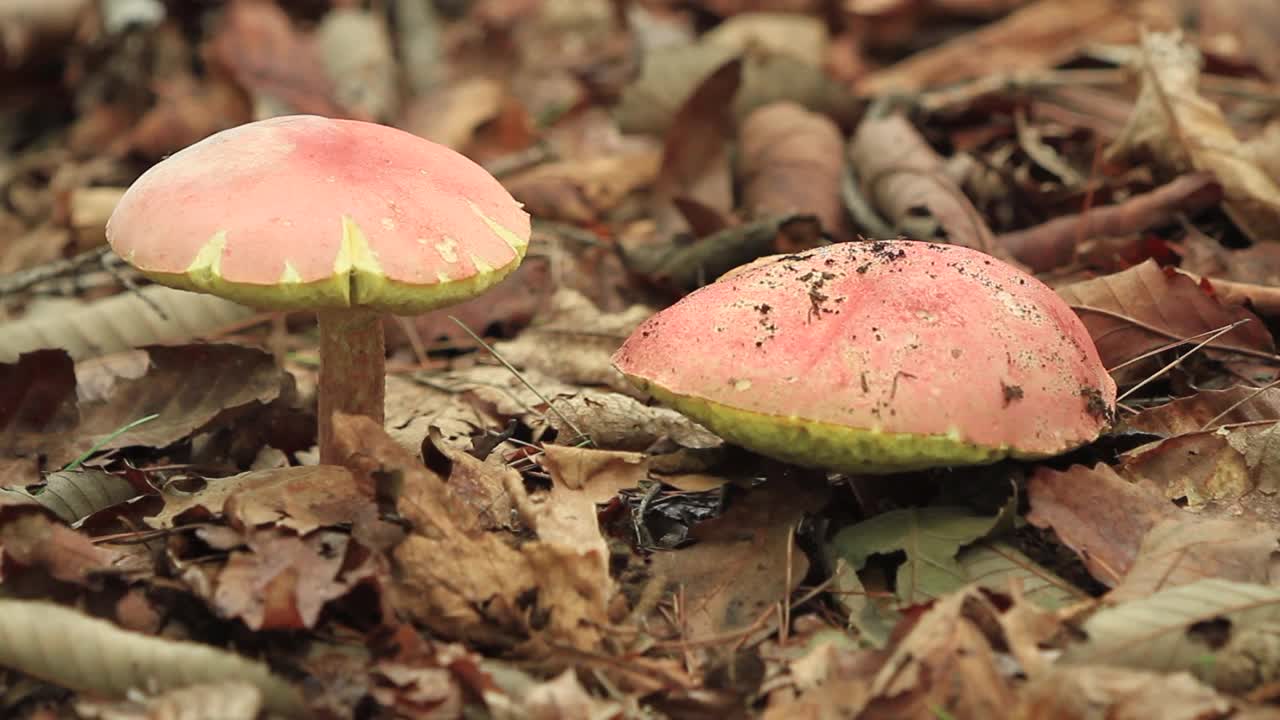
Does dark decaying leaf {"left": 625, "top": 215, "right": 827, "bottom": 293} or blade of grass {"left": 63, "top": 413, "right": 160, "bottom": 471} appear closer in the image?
blade of grass {"left": 63, "top": 413, "right": 160, "bottom": 471}

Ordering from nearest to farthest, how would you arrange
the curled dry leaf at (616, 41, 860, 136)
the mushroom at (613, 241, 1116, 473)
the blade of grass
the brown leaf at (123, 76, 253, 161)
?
1. the mushroom at (613, 241, 1116, 473)
2. the blade of grass
3. the curled dry leaf at (616, 41, 860, 136)
4. the brown leaf at (123, 76, 253, 161)

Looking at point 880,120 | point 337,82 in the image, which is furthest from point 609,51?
point 880,120

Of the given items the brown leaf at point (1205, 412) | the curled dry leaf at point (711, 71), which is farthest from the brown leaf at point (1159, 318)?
the curled dry leaf at point (711, 71)

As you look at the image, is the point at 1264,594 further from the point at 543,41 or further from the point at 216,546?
the point at 543,41

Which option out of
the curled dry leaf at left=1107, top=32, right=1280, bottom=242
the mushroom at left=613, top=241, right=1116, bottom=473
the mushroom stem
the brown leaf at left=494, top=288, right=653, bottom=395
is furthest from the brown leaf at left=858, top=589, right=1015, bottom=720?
the curled dry leaf at left=1107, top=32, right=1280, bottom=242

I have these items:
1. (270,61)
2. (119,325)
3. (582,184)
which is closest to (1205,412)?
(582,184)

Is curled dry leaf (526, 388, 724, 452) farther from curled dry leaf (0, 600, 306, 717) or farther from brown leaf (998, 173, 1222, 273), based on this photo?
brown leaf (998, 173, 1222, 273)

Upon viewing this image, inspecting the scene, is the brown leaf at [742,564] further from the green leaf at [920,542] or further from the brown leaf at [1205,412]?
the brown leaf at [1205,412]
